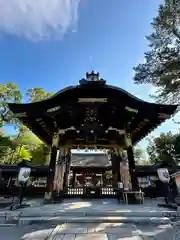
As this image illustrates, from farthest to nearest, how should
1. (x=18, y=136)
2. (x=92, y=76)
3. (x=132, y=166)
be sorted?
1. (x=18, y=136)
2. (x=92, y=76)
3. (x=132, y=166)

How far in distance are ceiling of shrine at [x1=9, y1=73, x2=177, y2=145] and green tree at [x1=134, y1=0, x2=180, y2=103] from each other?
3.02 meters

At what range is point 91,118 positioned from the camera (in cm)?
635

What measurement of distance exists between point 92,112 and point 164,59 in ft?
19.2

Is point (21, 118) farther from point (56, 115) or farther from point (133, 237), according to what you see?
point (133, 237)

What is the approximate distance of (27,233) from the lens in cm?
283

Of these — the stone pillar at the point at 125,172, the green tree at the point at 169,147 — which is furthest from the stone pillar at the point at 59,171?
the green tree at the point at 169,147

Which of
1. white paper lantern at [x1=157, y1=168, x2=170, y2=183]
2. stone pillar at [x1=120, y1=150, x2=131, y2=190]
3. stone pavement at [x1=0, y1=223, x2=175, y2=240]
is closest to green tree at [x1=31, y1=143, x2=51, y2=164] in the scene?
stone pillar at [x1=120, y1=150, x2=131, y2=190]

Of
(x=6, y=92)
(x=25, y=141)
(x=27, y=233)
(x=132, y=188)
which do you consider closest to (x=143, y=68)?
(x=132, y=188)

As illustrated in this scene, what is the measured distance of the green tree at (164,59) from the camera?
8.11 metres

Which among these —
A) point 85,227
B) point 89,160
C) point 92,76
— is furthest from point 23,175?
point 89,160

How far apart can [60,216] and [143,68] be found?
8.88m

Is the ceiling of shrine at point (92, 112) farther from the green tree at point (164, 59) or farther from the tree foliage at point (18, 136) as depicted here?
the tree foliage at point (18, 136)

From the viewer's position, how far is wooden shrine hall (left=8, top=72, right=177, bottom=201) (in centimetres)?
573

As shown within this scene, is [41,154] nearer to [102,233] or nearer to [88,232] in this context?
[88,232]
